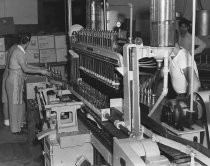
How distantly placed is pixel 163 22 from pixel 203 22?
312cm

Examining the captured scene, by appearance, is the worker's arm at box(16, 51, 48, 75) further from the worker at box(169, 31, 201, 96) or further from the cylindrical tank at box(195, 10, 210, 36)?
the worker at box(169, 31, 201, 96)

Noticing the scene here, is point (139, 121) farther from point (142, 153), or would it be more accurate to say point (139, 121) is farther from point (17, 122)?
point (17, 122)

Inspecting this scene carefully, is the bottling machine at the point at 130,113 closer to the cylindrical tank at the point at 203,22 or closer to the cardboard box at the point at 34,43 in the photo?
the cylindrical tank at the point at 203,22

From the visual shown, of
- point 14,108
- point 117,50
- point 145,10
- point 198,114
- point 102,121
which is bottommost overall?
point 14,108

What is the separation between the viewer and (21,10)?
673 cm

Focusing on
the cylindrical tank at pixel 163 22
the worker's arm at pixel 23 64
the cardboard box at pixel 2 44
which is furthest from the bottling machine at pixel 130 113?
the cardboard box at pixel 2 44

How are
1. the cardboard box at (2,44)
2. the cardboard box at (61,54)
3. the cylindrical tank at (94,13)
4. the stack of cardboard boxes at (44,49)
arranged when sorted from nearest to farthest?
the cylindrical tank at (94,13), the cardboard box at (2,44), the stack of cardboard boxes at (44,49), the cardboard box at (61,54)

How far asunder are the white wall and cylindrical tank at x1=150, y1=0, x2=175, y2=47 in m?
5.34

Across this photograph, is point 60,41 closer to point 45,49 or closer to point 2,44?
point 45,49

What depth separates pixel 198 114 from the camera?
1751 mm

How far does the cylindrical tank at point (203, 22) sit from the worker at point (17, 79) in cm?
245

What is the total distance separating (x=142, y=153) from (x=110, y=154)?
0.45 meters

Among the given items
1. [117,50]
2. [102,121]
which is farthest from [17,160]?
[117,50]

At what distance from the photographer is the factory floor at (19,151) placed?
12.0ft
